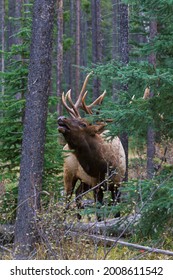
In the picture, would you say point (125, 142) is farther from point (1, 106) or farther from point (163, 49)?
point (163, 49)

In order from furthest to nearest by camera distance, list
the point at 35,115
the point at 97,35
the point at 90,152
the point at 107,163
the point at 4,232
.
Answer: the point at 97,35, the point at 90,152, the point at 4,232, the point at 107,163, the point at 35,115

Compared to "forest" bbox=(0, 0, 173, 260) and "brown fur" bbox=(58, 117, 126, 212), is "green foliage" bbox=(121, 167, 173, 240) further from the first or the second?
"brown fur" bbox=(58, 117, 126, 212)

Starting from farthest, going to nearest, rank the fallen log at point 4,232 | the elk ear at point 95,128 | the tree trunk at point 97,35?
the tree trunk at point 97,35
the elk ear at point 95,128
the fallen log at point 4,232

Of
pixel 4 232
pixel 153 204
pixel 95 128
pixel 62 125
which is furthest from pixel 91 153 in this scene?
pixel 153 204

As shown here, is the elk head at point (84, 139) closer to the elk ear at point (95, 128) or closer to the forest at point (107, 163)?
the elk ear at point (95, 128)

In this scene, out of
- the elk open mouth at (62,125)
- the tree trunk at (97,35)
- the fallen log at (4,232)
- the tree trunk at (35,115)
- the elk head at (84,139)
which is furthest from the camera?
the tree trunk at (97,35)

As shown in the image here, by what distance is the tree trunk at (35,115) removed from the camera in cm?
962

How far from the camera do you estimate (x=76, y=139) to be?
530 inches

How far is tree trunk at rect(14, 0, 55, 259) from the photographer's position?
A: 9.62 m

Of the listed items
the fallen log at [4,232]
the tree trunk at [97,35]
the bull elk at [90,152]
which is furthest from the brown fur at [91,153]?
the tree trunk at [97,35]

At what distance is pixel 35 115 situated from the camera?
9.70 m

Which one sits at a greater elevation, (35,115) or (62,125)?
(35,115)

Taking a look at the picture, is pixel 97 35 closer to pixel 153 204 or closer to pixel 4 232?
pixel 4 232

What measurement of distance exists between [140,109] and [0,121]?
150 inches
